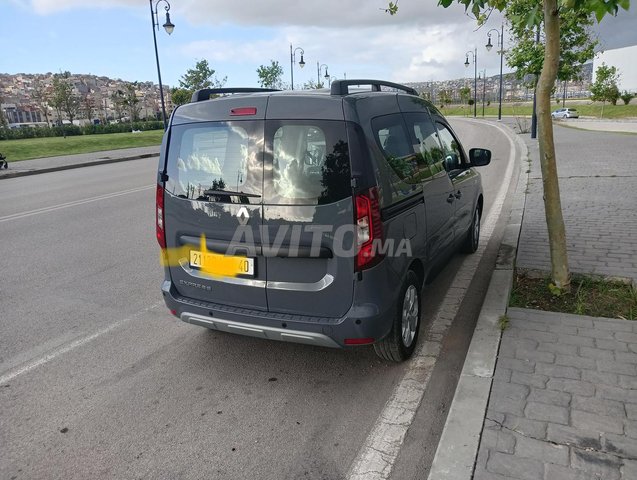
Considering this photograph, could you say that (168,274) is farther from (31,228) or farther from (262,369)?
(31,228)

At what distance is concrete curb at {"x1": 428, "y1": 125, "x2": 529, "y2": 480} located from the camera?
2.52 metres

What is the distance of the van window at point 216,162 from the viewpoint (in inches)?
127

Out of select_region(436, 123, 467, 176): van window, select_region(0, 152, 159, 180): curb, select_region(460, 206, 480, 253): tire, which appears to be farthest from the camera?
select_region(0, 152, 159, 180): curb

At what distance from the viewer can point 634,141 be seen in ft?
60.8

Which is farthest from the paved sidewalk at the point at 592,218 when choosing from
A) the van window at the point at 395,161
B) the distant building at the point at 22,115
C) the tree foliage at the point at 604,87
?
the distant building at the point at 22,115

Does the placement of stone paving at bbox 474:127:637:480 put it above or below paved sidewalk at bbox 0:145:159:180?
below

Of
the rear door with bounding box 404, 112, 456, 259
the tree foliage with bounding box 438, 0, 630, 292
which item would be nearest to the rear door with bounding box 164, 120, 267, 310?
the rear door with bounding box 404, 112, 456, 259

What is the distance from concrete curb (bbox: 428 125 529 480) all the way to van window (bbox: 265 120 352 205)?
1440 mm

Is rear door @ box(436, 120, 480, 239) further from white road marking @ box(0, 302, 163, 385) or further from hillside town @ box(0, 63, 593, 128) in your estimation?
hillside town @ box(0, 63, 593, 128)

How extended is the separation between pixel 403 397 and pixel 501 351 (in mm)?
849

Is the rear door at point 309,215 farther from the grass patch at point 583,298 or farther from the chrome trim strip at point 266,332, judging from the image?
the grass patch at point 583,298

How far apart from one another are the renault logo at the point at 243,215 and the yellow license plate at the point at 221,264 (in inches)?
9.7

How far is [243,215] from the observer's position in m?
3.22

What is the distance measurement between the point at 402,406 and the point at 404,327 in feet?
2.03
